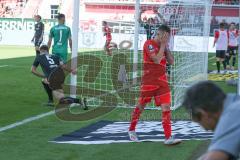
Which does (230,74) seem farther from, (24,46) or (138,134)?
(24,46)

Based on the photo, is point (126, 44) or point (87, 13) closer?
point (126, 44)

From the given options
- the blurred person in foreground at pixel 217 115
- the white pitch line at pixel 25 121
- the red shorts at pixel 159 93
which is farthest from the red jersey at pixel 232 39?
the blurred person in foreground at pixel 217 115

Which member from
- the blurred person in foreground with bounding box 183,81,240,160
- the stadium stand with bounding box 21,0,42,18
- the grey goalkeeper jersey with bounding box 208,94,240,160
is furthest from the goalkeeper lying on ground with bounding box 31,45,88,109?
the stadium stand with bounding box 21,0,42,18

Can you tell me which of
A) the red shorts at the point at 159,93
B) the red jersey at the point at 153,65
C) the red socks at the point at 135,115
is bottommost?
the red socks at the point at 135,115

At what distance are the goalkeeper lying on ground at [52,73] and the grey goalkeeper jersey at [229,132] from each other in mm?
9263

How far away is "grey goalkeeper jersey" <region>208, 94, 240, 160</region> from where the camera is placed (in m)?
2.55

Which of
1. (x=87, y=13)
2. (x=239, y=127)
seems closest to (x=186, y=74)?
(x=239, y=127)

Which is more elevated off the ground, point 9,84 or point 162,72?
point 162,72

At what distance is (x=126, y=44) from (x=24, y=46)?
2132 centimetres

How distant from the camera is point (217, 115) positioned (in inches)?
105

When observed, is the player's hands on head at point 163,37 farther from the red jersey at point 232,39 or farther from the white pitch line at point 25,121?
the red jersey at point 232,39

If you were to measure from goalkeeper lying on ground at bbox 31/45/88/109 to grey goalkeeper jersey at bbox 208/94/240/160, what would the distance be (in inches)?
365

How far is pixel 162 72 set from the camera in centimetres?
877

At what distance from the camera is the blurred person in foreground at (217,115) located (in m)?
2.55
